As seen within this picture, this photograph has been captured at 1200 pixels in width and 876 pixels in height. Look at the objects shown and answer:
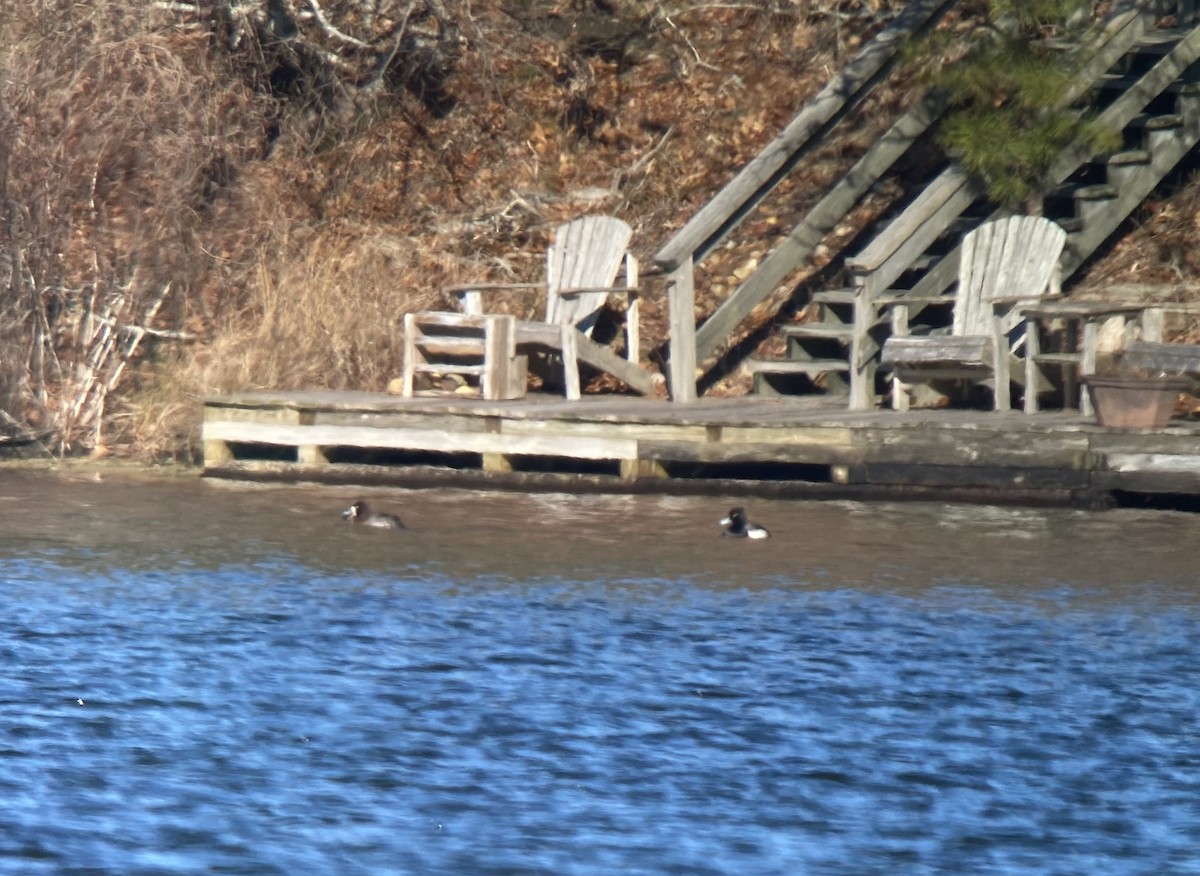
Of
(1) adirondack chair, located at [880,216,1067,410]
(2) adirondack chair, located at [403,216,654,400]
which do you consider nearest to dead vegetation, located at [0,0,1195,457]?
(2) adirondack chair, located at [403,216,654,400]

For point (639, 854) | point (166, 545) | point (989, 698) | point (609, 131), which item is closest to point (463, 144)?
point (609, 131)

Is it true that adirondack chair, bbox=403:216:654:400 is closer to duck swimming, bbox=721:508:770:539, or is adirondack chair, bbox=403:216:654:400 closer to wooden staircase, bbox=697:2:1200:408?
wooden staircase, bbox=697:2:1200:408

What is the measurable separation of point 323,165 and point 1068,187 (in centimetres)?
562

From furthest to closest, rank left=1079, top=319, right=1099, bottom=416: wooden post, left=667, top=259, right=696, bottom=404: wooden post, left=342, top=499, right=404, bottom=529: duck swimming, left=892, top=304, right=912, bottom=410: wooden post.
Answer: left=667, top=259, right=696, bottom=404: wooden post → left=892, top=304, right=912, bottom=410: wooden post → left=1079, top=319, right=1099, bottom=416: wooden post → left=342, top=499, right=404, bottom=529: duck swimming

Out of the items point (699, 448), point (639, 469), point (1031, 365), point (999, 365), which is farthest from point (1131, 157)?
point (639, 469)

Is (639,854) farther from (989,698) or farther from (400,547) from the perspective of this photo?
(400,547)

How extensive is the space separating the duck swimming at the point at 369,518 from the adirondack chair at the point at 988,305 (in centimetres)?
288

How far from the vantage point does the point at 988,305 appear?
38.9 feet

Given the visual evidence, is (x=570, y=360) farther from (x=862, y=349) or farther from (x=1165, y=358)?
(x=1165, y=358)

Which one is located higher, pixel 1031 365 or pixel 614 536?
pixel 1031 365

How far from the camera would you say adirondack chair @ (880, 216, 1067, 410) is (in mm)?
11391

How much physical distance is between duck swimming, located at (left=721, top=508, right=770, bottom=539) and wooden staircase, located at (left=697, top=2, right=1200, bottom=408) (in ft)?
7.23

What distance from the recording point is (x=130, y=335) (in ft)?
43.8

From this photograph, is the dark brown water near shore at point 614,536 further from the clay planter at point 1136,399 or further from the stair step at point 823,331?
the stair step at point 823,331
